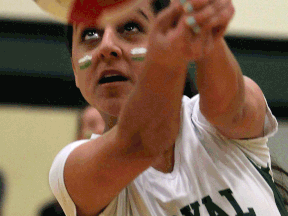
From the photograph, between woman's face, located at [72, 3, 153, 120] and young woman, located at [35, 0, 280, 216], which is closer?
young woman, located at [35, 0, 280, 216]

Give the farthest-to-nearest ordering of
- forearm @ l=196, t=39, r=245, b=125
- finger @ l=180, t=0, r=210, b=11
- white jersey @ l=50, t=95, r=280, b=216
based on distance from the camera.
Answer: white jersey @ l=50, t=95, r=280, b=216 → forearm @ l=196, t=39, r=245, b=125 → finger @ l=180, t=0, r=210, b=11

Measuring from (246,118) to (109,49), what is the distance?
30cm

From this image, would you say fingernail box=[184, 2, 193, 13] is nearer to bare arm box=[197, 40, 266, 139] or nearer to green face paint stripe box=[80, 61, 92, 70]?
bare arm box=[197, 40, 266, 139]

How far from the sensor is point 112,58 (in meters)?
0.75

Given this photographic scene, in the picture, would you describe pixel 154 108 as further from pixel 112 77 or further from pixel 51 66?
pixel 51 66

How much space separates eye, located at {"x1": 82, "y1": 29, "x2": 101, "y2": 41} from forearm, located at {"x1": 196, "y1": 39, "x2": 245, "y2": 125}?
0.30 meters

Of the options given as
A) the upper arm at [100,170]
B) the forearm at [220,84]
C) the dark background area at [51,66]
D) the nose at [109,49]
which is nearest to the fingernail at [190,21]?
the forearm at [220,84]

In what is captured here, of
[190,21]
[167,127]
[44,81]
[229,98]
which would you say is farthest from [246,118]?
[44,81]

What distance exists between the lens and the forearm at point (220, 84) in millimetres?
559

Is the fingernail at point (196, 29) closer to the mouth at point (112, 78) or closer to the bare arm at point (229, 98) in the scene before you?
the bare arm at point (229, 98)

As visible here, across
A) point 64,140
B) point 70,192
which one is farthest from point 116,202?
point 64,140

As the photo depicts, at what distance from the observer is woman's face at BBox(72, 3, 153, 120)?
0.75 metres

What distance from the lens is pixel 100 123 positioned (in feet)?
4.30

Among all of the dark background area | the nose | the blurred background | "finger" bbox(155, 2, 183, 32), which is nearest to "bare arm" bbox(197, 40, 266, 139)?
"finger" bbox(155, 2, 183, 32)
